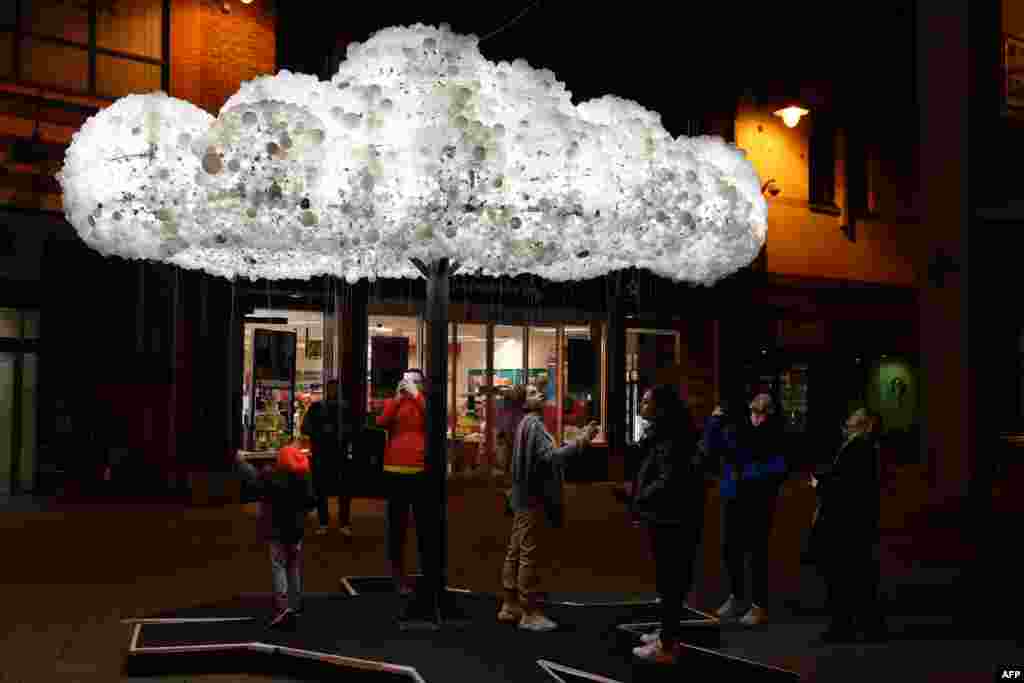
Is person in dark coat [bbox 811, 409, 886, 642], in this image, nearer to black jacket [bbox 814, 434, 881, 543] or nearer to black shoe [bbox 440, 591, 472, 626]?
black jacket [bbox 814, 434, 881, 543]

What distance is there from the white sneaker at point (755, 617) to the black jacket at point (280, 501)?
11.5 ft

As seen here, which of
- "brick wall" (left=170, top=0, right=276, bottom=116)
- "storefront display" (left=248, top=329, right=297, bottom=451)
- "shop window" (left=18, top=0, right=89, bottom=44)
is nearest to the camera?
"shop window" (left=18, top=0, right=89, bottom=44)

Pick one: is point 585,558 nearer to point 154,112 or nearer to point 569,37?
point 154,112

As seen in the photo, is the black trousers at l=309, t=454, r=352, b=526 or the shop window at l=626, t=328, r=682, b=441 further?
the shop window at l=626, t=328, r=682, b=441

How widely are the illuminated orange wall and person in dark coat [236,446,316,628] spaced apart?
16430mm

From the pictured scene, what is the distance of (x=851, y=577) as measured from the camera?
7688 mm

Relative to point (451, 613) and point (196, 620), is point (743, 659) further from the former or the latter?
point (196, 620)

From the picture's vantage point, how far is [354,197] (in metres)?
6.52

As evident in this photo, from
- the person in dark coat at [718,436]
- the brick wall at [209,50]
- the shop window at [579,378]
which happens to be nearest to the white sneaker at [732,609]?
the person in dark coat at [718,436]

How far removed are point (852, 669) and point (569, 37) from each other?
1620cm

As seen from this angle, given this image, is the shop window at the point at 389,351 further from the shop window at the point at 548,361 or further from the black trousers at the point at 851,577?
the black trousers at the point at 851,577

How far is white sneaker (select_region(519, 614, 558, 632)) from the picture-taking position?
7400mm

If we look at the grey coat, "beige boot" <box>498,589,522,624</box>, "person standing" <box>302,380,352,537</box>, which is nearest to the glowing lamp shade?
"person standing" <box>302,380,352,537</box>

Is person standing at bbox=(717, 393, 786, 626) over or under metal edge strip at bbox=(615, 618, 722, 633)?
over
